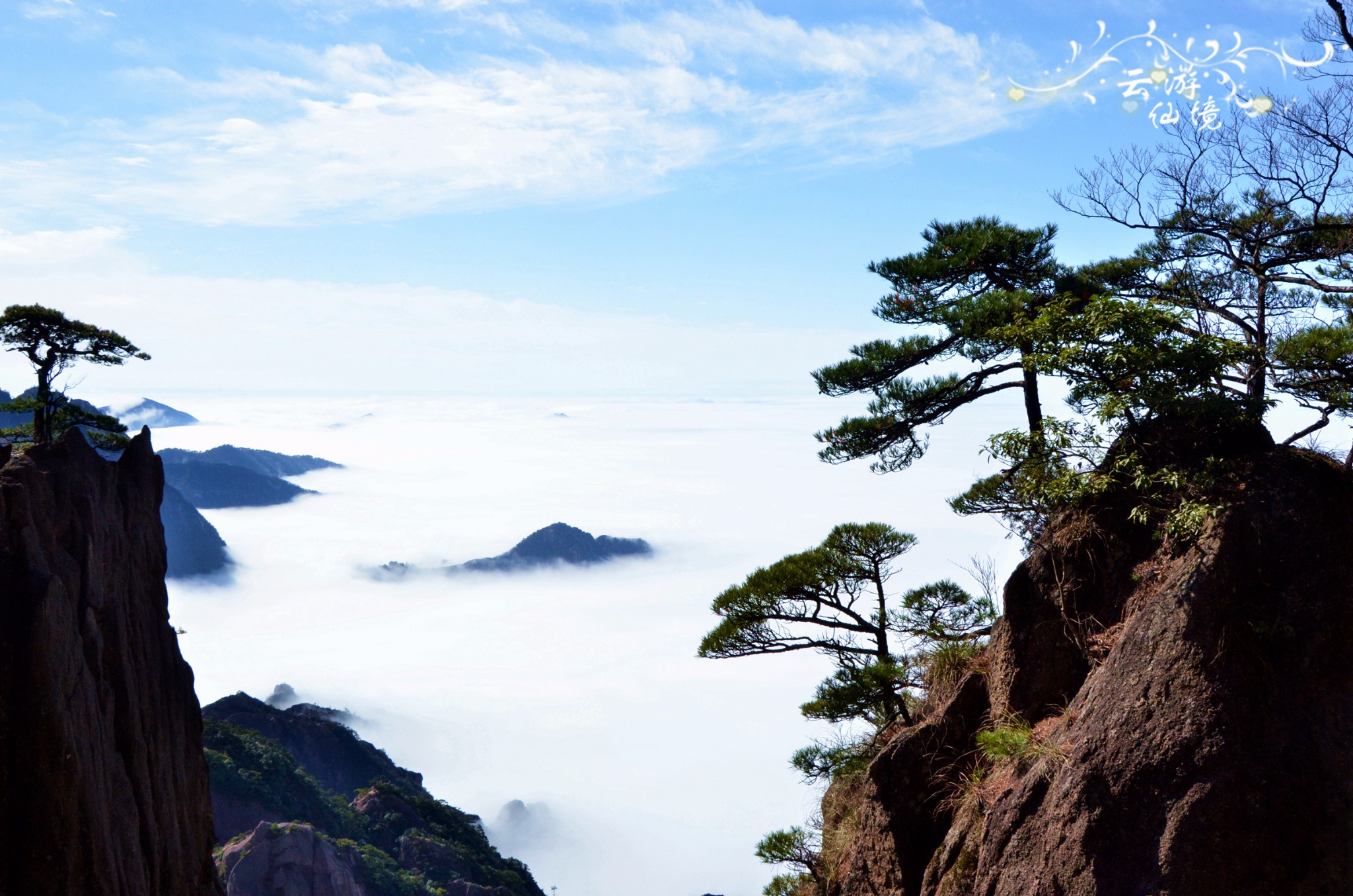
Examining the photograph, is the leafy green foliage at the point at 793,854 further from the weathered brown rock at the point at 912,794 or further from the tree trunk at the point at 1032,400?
the tree trunk at the point at 1032,400

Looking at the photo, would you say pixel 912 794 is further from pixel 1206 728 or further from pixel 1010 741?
pixel 1206 728

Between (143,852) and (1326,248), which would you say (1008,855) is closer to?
(1326,248)

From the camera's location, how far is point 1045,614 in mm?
9828

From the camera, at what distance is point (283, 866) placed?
56750 mm

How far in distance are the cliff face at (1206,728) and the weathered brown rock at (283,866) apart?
60.3 m

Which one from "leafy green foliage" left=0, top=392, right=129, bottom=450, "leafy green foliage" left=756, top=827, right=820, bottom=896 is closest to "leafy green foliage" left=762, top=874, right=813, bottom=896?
"leafy green foliage" left=756, top=827, right=820, bottom=896

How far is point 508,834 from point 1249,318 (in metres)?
200

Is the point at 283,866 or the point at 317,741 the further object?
the point at 317,741

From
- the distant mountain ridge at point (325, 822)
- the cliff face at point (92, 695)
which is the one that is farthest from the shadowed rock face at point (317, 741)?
the cliff face at point (92, 695)

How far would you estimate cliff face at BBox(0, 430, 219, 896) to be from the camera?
60.8ft

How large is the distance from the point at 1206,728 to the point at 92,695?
937 inches

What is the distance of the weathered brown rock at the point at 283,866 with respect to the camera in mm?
55656

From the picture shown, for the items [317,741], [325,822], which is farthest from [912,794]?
[317,741]

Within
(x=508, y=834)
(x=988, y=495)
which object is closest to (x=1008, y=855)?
(x=988, y=495)
